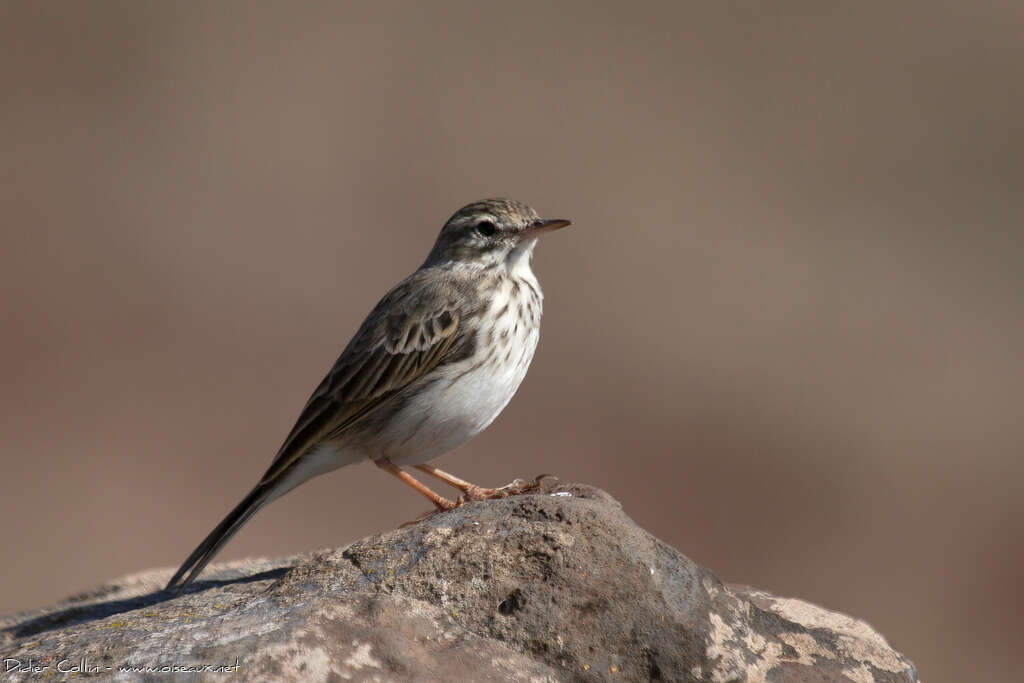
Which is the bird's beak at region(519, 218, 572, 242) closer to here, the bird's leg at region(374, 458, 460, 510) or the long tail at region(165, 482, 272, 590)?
the bird's leg at region(374, 458, 460, 510)

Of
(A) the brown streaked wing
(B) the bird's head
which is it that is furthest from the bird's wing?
(B) the bird's head

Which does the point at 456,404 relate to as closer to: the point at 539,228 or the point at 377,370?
the point at 377,370

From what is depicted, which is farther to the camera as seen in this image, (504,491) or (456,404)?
(456,404)

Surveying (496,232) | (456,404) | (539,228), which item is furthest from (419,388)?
(539,228)

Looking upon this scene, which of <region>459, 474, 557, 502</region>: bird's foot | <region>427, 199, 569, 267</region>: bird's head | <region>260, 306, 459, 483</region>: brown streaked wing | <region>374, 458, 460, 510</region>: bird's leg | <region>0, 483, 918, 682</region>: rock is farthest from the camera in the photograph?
<region>427, 199, 569, 267</region>: bird's head

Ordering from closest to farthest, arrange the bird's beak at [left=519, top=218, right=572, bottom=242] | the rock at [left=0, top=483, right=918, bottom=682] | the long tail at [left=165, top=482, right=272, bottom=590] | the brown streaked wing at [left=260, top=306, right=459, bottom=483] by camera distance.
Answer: the rock at [left=0, top=483, right=918, bottom=682], the long tail at [left=165, top=482, right=272, bottom=590], the brown streaked wing at [left=260, top=306, right=459, bottom=483], the bird's beak at [left=519, top=218, right=572, bottom=242]

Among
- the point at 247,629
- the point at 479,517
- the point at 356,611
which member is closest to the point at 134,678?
the point at 247,629
